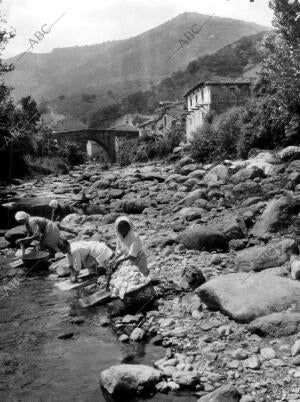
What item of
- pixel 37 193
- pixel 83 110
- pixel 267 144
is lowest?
pixel 37 193

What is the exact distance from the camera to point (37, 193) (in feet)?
105

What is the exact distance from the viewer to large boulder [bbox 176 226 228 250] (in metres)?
11.1

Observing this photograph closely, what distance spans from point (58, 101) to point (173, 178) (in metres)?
121

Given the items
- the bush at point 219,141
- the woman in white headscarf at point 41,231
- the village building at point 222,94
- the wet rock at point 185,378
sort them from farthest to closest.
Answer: the village building at point 222,94 < the bush at point 219,141 < the woman in white headscarf at point 41,231 < the wet rock at point 185,378

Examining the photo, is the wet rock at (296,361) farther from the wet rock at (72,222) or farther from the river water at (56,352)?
the wet rock at (72,222)

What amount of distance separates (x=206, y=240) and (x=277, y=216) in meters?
2.00

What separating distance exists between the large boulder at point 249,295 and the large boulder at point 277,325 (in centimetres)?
25

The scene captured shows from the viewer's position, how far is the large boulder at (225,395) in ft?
17.0

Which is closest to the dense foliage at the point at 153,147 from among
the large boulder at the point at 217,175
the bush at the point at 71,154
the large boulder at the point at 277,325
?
the bush at the point at 71,154

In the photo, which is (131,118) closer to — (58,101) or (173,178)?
(58,101)

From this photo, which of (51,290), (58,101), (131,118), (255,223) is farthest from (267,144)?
(58,101)

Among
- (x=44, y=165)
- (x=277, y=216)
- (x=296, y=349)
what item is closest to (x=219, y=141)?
(x=277, y=216)

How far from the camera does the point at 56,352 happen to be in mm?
7078

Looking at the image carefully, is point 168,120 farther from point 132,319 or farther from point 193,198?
point 132,319
